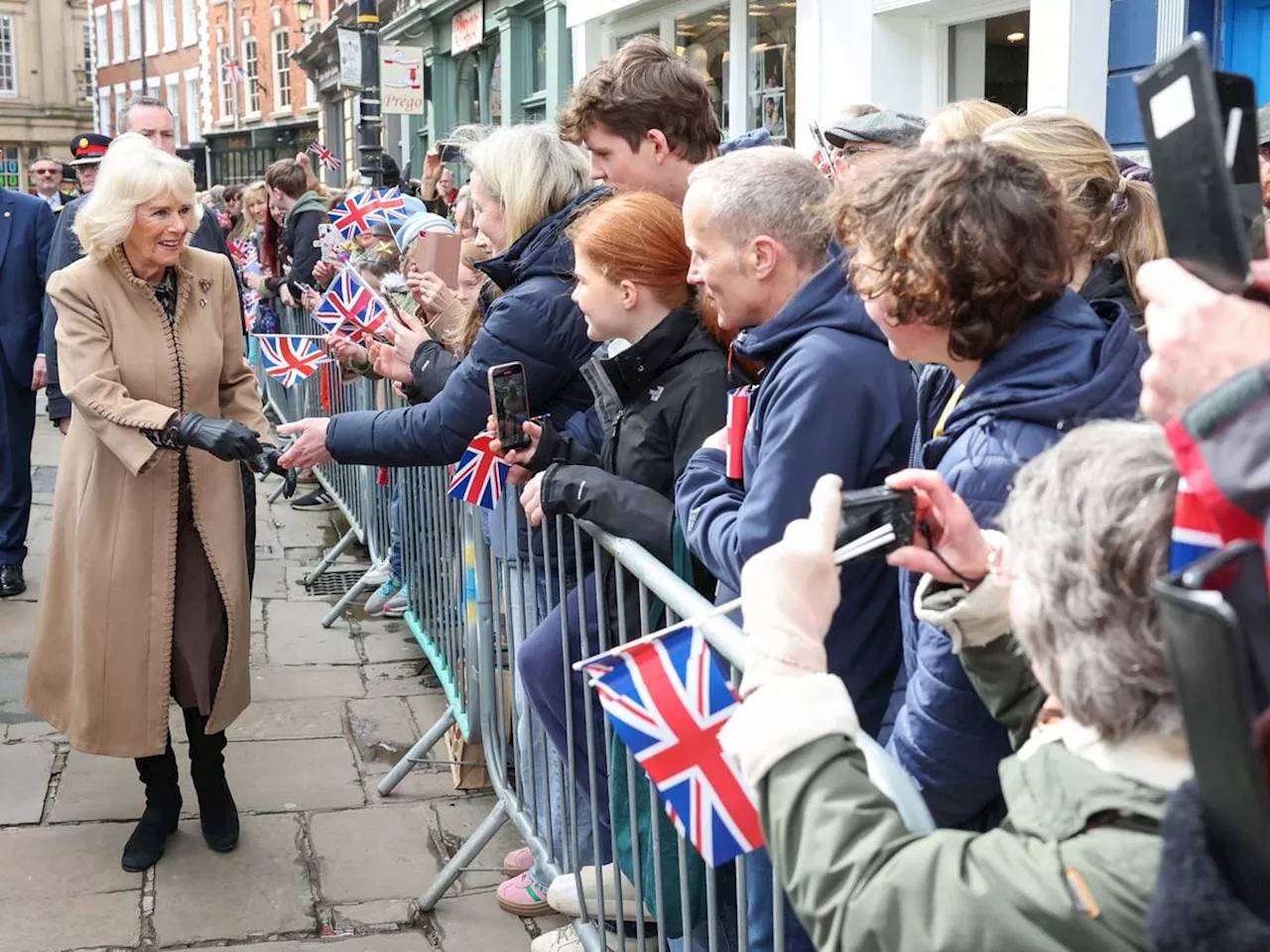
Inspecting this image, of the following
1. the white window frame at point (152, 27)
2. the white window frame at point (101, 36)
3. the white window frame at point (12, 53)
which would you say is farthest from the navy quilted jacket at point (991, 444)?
the white window frame at point (12, 53)

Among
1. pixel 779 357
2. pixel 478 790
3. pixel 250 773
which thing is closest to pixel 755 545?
pixel 779 357

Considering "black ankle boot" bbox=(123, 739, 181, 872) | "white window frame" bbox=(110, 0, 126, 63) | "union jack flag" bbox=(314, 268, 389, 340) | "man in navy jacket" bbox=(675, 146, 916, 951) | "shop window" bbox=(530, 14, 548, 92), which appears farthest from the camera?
"white window frame" bbox=(110, 0, 126, 63)

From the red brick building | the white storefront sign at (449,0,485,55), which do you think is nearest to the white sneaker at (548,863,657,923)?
the white storefront sign at (449,0,485,55)

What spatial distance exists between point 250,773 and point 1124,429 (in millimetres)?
3769

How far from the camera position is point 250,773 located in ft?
14.9

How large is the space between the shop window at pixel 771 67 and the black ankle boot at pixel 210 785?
696 cm

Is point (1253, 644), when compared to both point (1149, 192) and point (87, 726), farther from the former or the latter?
point (87, 726)

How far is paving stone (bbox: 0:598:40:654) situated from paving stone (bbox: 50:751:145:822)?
1252 mm

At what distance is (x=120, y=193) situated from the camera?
3.79 meters

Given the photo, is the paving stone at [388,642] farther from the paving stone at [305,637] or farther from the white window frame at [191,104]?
the white window frame at [191,104]

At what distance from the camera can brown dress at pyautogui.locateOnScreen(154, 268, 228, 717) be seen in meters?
3.93

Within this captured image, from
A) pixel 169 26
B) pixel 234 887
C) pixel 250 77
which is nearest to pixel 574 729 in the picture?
pixel 234 887

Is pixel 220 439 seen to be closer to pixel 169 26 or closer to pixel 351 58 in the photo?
pixel 351 58

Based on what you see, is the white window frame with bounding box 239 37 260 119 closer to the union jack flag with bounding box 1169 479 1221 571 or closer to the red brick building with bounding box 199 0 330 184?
the red brick building with bounding box 199 0 330 184
